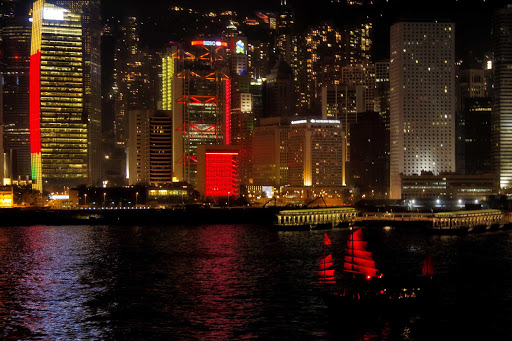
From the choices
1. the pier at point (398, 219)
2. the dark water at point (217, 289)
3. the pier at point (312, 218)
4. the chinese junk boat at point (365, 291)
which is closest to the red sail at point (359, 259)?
the chinese junk boat at point (365, 291)

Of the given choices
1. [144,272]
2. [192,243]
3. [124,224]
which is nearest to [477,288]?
[144,272]

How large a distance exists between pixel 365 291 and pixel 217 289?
62.2 feet

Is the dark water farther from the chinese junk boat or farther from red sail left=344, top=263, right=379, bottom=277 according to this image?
red sail left=344, top=263, right=379, bottom=277

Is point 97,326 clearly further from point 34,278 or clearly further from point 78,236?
point 78,236

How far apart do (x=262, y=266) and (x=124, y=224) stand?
309 feet

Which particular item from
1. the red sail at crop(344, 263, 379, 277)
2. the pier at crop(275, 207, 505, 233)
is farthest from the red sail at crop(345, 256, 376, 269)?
the pier at crop(275, 207, 505, 233)

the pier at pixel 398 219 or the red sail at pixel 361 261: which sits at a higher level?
the red sail at pixel 361 261

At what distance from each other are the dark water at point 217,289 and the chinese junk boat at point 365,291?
6.06 ft

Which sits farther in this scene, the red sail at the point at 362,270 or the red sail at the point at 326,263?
the red sail at the point at 362,270

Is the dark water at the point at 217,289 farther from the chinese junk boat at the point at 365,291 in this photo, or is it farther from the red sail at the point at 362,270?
the red sail at the point at 362,270

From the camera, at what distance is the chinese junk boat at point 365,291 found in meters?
62.9

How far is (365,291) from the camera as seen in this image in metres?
63.5

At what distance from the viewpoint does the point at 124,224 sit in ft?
598

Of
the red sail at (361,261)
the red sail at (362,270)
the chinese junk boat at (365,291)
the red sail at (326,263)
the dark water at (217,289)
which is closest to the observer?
the dark water at (217,289)
